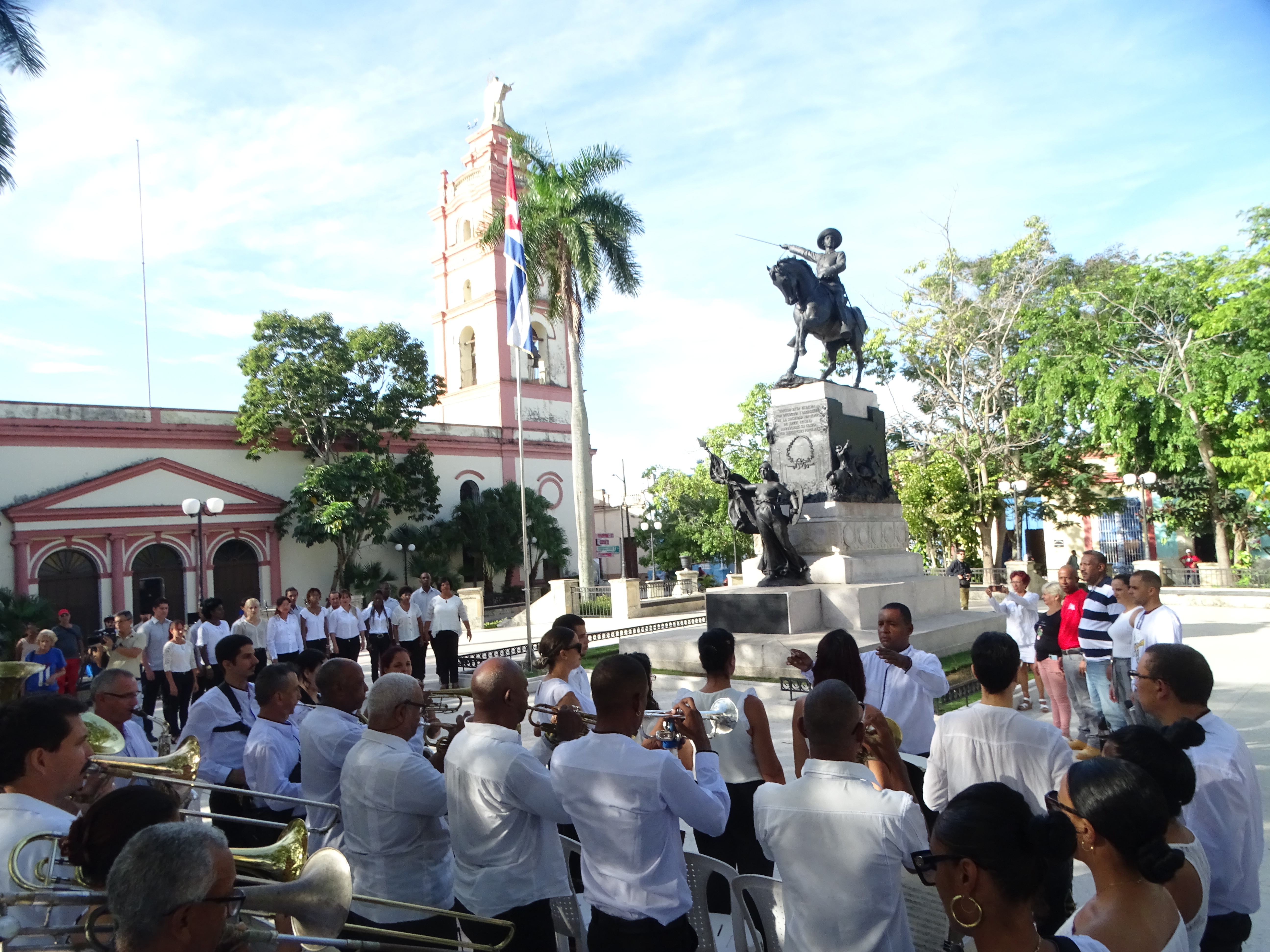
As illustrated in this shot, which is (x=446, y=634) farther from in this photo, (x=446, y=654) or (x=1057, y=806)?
(x=1057, y=806)

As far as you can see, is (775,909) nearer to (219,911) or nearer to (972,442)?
(219,911)

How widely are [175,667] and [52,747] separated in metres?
8.18

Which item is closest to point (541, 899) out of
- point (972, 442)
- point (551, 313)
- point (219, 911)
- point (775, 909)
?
point (775, 909)

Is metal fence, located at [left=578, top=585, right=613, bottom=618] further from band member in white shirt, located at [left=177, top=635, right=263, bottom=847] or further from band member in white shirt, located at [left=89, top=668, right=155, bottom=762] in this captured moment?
band member in white shirt, located at [left=89, top=668, right=155, bottom=762]

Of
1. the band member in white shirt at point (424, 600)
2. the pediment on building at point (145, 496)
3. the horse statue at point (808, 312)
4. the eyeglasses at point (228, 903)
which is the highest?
the horse statue at point (808, 312)

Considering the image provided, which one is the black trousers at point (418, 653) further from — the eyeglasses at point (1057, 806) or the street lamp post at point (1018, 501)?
the street lamp post at point (1018, 501)

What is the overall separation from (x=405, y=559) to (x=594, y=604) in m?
8.56

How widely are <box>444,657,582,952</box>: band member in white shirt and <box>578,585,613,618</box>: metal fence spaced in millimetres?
20222

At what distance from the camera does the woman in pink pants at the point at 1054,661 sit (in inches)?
291

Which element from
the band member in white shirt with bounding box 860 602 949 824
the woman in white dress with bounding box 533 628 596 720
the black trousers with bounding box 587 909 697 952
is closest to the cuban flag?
the woman in white dress with bounding box 533 628 596 720

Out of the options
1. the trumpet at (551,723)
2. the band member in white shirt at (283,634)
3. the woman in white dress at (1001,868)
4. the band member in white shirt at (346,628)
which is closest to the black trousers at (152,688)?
the band member in white shirt at (283,634)

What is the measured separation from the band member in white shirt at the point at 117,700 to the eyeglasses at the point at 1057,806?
4.06 meters

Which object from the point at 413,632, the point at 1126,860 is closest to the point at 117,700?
the point at 1126,860

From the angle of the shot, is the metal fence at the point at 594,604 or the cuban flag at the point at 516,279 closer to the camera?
the cuban flag at the point at 516,279
